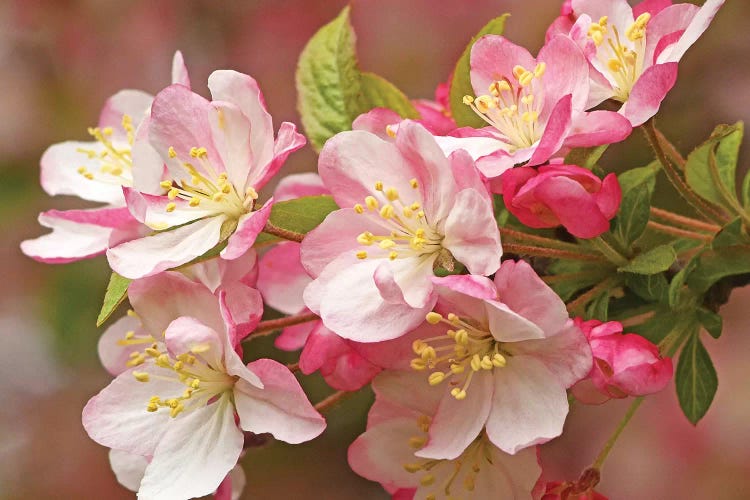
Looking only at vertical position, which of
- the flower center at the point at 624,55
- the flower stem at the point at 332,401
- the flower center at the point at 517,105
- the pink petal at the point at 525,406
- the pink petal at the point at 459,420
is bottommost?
the flower stem at the point at 332,401

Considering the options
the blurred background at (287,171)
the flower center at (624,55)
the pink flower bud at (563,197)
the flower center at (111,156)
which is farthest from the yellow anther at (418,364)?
the blurred background at (287,171)

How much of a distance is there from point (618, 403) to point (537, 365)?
131 centimetres

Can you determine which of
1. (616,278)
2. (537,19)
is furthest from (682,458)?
(616,278)

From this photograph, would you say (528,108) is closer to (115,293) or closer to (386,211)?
(386,211)

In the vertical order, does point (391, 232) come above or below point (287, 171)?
above

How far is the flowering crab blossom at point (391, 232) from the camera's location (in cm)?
51

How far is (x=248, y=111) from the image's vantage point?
58cm

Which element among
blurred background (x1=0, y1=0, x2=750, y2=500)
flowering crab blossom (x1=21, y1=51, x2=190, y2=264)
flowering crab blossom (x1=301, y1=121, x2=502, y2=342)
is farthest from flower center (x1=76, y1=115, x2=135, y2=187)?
blurred background (x1=0, y1=0, x2=750, y2=500)

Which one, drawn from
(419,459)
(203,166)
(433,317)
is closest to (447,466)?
(419,459)

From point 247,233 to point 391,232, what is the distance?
9 cm

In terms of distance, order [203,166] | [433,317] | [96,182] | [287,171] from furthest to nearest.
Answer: [287,171] < [96,182] < [203,166] < [433,317]

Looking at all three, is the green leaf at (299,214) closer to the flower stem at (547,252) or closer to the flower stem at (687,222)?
the flower stem at (547,252)

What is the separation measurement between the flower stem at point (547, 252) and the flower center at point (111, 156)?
321mm

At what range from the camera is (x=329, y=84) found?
0.70m
